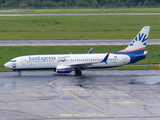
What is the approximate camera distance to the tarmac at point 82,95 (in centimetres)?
3344

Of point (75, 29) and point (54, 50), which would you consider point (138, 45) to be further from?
point (75, 29)

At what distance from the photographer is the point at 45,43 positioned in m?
85.5

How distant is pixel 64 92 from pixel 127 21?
95.0m

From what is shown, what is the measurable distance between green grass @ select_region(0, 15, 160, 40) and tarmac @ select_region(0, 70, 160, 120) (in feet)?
131

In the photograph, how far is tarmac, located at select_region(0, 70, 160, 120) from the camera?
3344 centimetres

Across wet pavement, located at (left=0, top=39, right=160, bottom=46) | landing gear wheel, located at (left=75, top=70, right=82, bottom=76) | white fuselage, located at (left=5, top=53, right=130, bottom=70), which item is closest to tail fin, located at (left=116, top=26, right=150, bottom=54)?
white fuselage, located at (left=5, top=53, right=130, bottom=70)

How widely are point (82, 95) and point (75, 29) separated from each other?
236 ft

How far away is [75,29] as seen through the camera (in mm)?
112250

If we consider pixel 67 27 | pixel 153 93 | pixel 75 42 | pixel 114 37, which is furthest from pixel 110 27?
pixel 153 93

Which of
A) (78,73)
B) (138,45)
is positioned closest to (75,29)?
(138,45)

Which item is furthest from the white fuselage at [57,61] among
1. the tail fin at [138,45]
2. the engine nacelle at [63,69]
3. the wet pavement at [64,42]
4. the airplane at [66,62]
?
the wet pavement at [64,42]

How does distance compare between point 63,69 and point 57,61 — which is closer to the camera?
point 63,69

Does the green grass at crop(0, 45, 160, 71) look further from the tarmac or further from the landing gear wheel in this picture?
the landing gear wheel

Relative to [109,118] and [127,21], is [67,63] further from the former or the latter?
[127,21]
